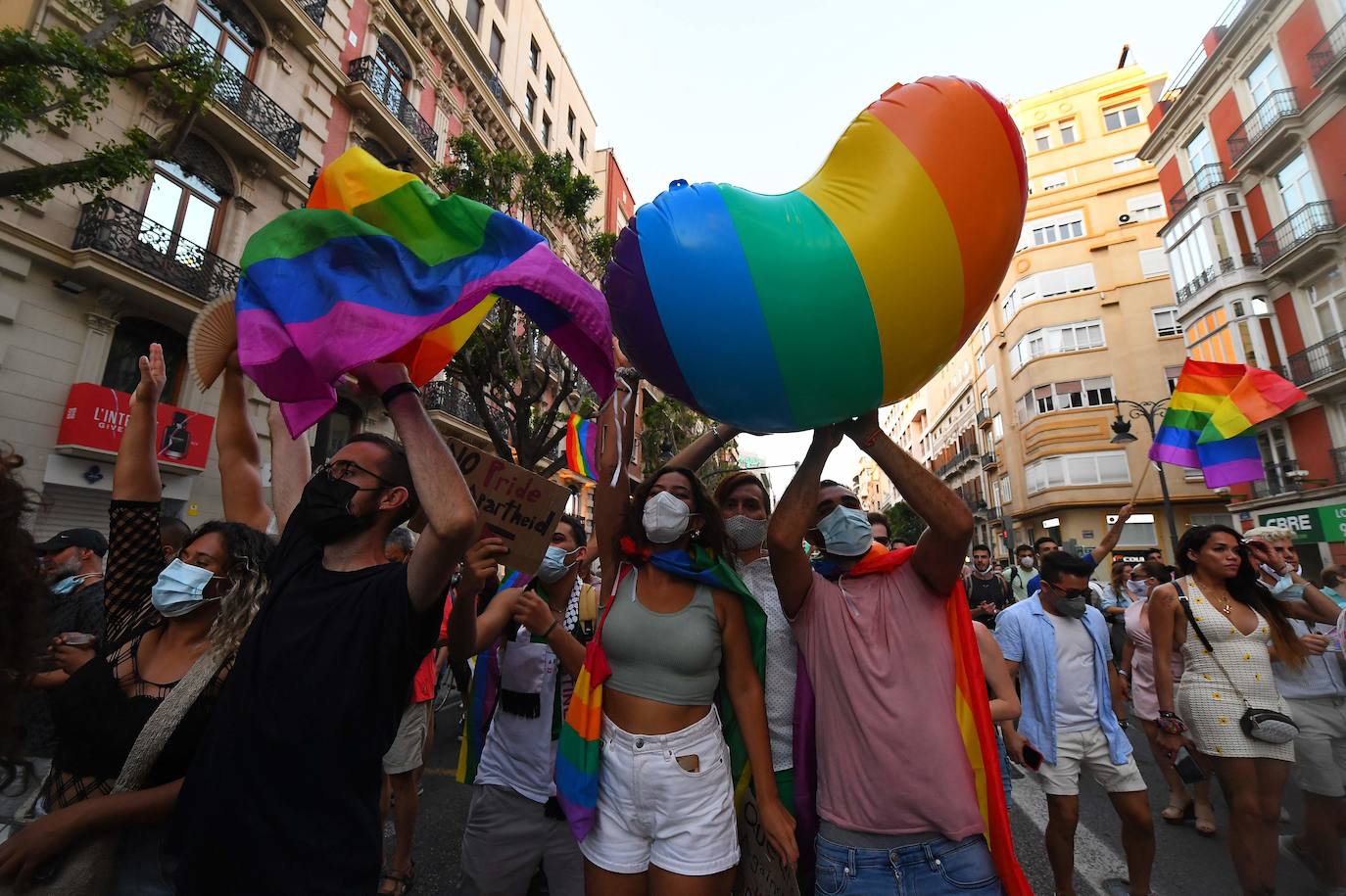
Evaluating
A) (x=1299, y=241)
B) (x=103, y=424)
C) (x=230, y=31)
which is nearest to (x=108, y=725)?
(x=103, y=424)

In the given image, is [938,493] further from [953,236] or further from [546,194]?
[546,194]

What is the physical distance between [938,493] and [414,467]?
1564mm

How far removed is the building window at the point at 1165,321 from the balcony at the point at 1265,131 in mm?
11507

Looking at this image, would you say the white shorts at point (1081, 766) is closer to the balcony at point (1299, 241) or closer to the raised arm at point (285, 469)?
the raised arm at point (285, 469)

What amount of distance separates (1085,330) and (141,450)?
37587 mm

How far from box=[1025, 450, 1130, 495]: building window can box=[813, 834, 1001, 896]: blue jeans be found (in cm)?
3353

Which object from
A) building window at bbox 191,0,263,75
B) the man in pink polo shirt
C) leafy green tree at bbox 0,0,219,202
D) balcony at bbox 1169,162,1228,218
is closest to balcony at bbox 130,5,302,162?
building window at bbox 191,0,263,75

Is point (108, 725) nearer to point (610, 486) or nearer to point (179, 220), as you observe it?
point (610, 486)

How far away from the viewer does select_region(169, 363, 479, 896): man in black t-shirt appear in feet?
4.68

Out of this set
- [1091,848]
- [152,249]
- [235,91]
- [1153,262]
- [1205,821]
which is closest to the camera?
[1091,848]

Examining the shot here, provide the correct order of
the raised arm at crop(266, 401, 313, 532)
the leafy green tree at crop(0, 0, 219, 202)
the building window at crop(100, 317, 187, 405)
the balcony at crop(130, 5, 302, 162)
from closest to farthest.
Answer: the raised arm at crop(266, 401, 313, 532) → the leafy green tree at crop(0, 0, 219, 202) → the balcony at crop(130, 5, 302, 162) → the building window at crop(100, 317, 187, 405)

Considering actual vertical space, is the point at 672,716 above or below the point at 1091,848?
above

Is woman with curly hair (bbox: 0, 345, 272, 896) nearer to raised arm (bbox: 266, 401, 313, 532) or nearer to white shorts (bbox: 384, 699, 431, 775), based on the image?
raised arm (bbox: 266, 401, 313, 532)

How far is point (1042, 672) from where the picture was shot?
3555 mm
